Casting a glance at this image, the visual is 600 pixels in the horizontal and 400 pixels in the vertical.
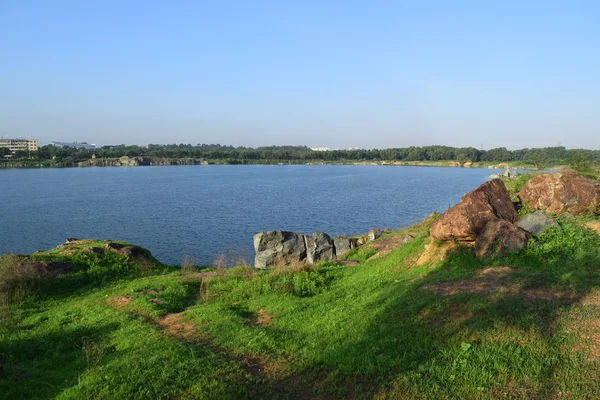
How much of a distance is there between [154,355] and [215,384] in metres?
2.07

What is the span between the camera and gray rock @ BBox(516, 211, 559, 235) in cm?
1381

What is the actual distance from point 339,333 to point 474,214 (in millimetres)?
6914

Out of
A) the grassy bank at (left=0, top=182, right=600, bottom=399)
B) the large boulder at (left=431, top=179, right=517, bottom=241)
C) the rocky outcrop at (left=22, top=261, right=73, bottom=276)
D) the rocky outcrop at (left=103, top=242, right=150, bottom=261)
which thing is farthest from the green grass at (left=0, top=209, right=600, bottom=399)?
the rocky outcrop at (left=103, top=242, right=150, bottom=261)

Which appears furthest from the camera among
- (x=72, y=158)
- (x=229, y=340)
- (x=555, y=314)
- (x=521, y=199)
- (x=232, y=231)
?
(x=72, y=158)

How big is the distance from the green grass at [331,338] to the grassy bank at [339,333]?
3cm

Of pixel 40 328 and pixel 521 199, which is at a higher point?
pixel 521 199

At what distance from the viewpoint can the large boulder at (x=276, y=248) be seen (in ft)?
75.7

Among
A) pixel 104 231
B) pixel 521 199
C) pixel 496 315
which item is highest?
pixel 521 199

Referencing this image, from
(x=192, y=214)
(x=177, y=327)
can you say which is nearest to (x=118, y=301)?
(x=177, y=327)

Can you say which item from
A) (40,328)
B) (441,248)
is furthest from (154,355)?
(441,248)

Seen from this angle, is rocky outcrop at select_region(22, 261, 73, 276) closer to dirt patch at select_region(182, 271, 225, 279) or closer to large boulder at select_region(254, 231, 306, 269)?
dirt patch at select_region(182, 271, 225, 279)

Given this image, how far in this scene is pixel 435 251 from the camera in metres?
14.7

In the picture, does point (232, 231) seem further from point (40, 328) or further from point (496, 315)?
point (496, 315)

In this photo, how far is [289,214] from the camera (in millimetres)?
48406
